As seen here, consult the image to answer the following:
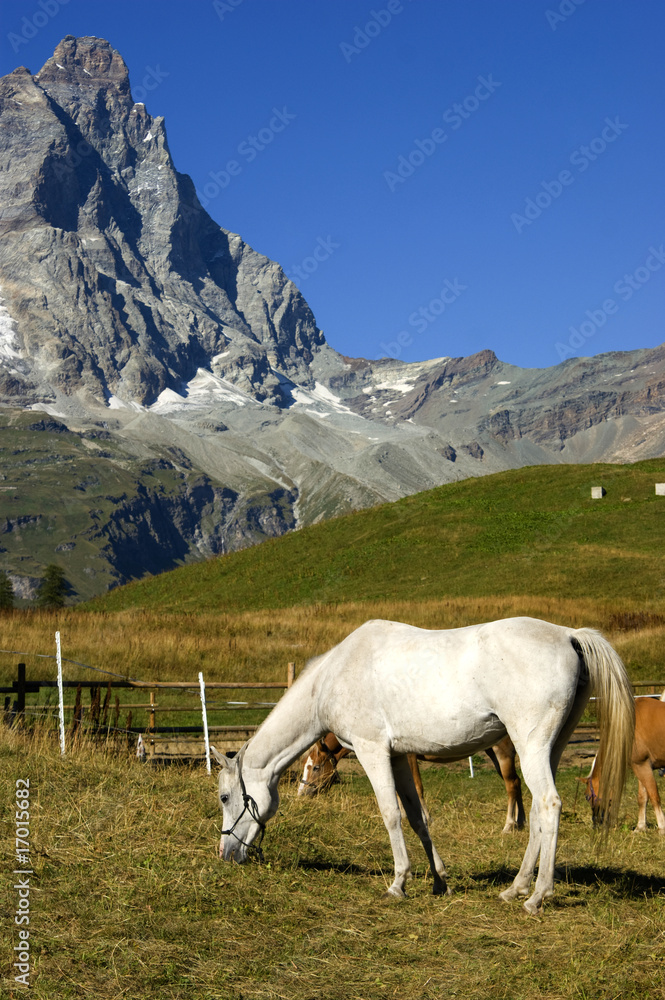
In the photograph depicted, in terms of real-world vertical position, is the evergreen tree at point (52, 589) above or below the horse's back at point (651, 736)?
above

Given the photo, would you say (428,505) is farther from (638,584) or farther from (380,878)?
(380,878)

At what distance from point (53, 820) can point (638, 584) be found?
107 feet

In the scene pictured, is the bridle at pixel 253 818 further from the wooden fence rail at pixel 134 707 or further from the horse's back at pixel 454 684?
the wooden fence rail at pixel 134 707

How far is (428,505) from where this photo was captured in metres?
55.5

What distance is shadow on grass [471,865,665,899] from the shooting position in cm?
893

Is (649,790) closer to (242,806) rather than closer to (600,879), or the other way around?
(600,879)

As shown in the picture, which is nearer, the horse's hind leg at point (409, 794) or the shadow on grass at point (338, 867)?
the horse's hind leg at point (409, 794)

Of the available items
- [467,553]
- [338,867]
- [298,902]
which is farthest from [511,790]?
[467,553]

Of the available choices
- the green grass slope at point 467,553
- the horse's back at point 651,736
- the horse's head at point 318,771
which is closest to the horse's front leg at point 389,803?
the horse's head at point 318,771

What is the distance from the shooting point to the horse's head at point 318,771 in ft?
46.5

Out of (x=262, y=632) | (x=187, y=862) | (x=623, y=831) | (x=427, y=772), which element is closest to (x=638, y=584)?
(x=262, y=632)

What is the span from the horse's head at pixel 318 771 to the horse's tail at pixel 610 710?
20.6 feet

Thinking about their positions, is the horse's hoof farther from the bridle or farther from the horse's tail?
the bridle

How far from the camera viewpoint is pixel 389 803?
8891 mm
